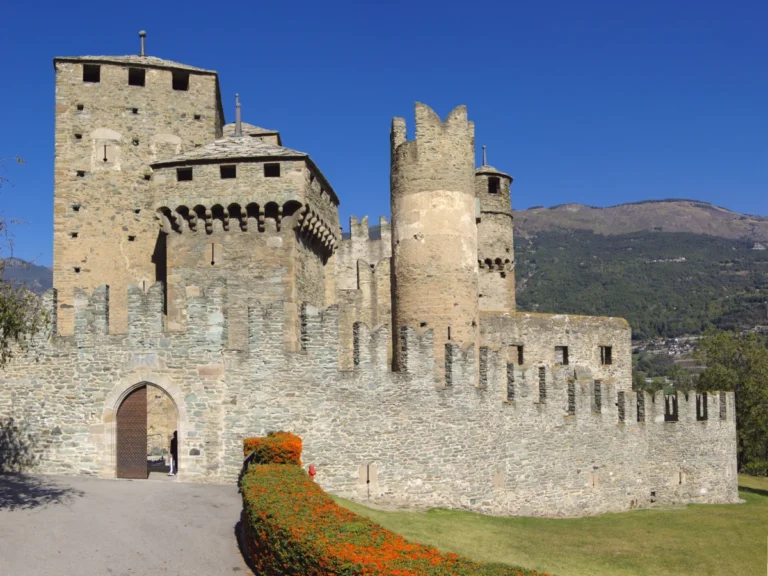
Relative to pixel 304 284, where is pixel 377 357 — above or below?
below

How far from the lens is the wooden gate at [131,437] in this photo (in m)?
19.3

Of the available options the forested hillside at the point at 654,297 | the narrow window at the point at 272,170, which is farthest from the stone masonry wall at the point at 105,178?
the forested hillside at the point at 654,297

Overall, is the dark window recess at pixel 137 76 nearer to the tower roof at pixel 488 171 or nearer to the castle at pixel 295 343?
the castle at pixel 295 343

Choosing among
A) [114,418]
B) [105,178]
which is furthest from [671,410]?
[105,178]

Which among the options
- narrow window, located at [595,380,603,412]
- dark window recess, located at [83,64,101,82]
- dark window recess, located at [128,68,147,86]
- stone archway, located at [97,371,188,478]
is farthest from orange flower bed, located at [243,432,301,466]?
dark window recess, located at [83,64,101,82]

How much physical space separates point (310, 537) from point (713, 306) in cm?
16506

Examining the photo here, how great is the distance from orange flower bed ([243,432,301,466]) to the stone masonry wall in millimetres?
10492

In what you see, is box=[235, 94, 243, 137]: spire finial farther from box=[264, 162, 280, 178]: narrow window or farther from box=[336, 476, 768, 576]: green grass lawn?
box=[336, 476, 768, 576]: green grass lawn

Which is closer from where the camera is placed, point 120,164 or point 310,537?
point 310,537

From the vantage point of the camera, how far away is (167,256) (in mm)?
25578

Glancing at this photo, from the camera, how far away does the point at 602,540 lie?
68.1ft

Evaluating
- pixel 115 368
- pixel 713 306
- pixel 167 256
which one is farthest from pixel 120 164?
pixel 713 306

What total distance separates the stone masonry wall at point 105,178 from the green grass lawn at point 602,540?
1339 centimetres

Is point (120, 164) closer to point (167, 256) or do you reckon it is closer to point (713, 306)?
point (167, 256)
